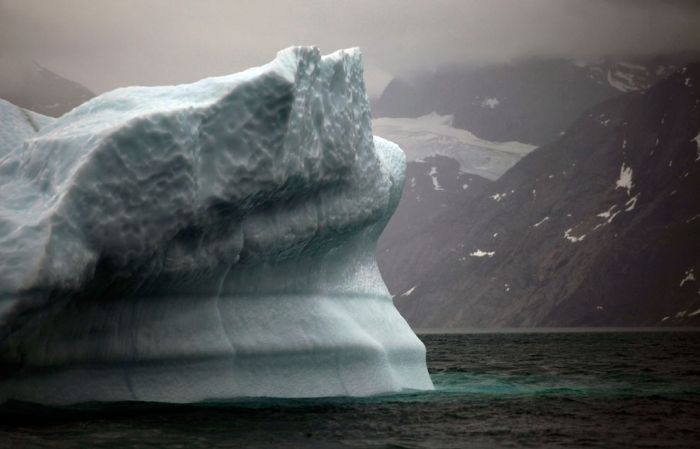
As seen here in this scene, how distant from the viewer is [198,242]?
44.9 feet

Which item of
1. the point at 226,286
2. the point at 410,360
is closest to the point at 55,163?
the point at 226,286

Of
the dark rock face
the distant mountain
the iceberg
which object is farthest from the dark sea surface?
the dark rock face

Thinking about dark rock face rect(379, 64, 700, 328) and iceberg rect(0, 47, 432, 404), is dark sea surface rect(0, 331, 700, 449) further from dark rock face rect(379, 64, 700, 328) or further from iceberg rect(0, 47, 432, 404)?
dark rock face rect(379, 64, 700, 328)

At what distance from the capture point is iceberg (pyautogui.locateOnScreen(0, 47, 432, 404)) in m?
12.0

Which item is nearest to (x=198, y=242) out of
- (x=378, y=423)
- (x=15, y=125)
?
(x=378, y=423)

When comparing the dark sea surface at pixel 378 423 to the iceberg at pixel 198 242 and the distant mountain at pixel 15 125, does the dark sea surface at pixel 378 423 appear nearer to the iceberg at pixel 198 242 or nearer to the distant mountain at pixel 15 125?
the iceberg at pixel 198 242

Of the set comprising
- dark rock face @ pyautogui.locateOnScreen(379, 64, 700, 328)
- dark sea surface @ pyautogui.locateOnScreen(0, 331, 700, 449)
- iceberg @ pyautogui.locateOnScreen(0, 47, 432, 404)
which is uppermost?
iceberg @ pyautogui.locateOnScreen(0, 47, 432, 404)

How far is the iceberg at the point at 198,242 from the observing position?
1198 centimetres

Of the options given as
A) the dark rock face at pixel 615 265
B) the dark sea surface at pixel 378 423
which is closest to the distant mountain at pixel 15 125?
the dark sea surface at pixel 378 423

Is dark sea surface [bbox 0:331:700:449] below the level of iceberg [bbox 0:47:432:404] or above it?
below

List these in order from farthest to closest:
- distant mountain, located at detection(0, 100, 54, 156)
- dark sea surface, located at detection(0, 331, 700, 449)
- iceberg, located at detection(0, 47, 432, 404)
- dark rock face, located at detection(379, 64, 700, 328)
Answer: dark rock face, located at detection(379, 64, 700, 328) → distant mountain, located at detection(0, 100, 54, 156) → iceberg, located at detection(0, 47, 432, 404) → dark sea surface, located at detection(0, 331, 700, 449)

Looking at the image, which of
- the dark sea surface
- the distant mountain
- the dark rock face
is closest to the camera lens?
the dark sea surface

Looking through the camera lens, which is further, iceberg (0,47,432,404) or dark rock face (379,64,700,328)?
dark rock face (379,64,700,328)

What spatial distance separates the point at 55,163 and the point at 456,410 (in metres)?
7.75
